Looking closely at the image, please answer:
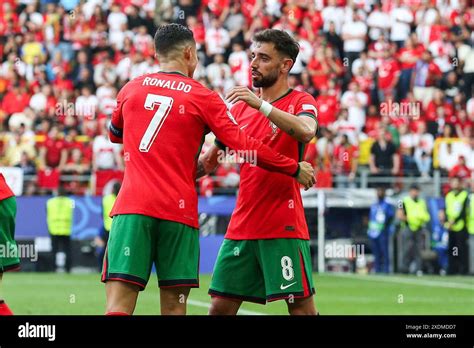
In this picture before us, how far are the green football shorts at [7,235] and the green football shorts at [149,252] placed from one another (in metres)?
1.29

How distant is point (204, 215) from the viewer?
21.8 metres

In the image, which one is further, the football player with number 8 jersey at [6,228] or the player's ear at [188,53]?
the football player with number 8 jersey at [6,228]

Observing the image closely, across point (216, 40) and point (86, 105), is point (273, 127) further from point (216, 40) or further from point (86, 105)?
point (216, 40)

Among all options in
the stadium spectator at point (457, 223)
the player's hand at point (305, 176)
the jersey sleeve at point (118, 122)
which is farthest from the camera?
the stadium spectator at point (457, 223)

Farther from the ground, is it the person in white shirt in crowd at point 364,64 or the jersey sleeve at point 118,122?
the person in white shirt in crowd at point 364,64

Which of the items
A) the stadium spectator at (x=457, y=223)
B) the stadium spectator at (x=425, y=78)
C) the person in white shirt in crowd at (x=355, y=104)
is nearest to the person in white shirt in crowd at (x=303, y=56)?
the person in white shirt in crowd at (x=355, y=104)

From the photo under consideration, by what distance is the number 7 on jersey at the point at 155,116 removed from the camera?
6.92 metres

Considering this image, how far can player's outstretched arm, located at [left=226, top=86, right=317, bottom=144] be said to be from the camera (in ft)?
23.9

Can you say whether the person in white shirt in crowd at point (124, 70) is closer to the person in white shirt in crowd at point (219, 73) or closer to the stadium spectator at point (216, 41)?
the person in white shirt in crowd at point (219, 73)

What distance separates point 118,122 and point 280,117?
3.46ft

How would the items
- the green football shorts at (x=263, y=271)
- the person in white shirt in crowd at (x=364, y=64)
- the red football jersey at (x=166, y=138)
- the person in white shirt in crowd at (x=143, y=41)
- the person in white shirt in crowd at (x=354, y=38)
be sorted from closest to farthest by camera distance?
1. the red football jersey at (x=166, y=138)
2. the green football shorts at (x=263, y=271)
3. the person in white shirt in crowd at (x=364, y=64)
4. the person in white shirt in crowd at (x=143, y=41)
5. the person in white shirt in crowd at (x=354, y=38)

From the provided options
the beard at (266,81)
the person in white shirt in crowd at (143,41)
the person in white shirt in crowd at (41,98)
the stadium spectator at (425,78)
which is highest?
the person in white shirt in crowd at (143,41)

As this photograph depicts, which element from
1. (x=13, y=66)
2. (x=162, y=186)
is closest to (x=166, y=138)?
(x=162, y=186)

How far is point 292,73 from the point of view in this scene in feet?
82.9
